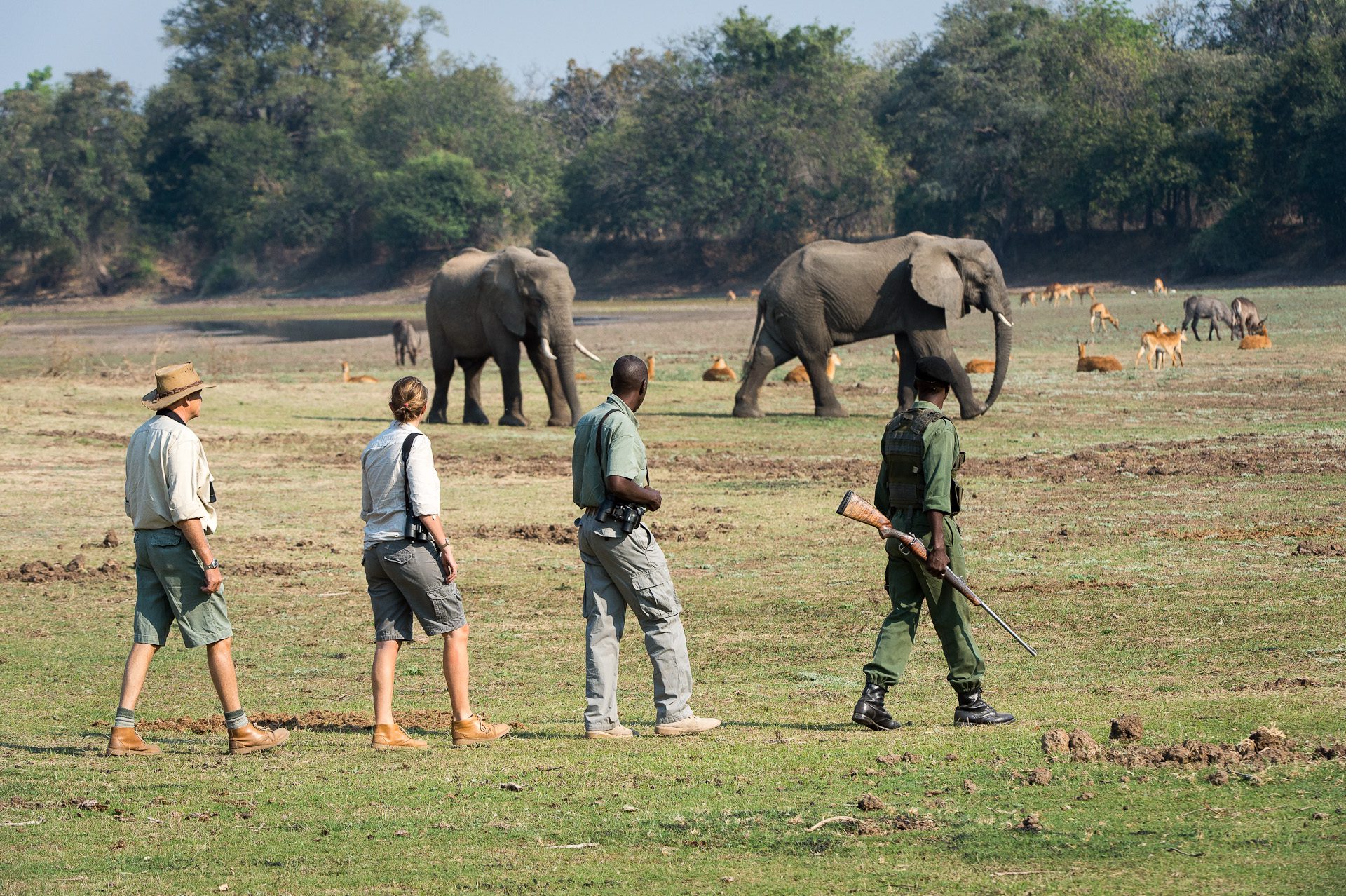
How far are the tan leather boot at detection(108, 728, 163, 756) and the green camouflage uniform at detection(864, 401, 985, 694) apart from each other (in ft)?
11.0

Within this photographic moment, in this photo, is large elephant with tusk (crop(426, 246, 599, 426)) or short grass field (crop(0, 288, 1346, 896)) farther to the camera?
large elephant with tusk (crop(426, 246, 599, 426))

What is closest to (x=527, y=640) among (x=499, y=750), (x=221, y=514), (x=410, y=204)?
(x=499, y=750)

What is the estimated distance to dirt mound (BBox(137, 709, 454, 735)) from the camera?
816 cm

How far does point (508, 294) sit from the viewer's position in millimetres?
23828

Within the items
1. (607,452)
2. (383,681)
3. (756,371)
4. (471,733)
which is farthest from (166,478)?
(756,371)

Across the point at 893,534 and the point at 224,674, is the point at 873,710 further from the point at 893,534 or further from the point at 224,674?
the point at 224,674

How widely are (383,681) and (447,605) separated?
445 millimetres

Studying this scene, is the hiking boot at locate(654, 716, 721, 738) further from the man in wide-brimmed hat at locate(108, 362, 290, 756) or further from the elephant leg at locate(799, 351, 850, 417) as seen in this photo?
the elephant leg at locate(799, 351, 850, 417)

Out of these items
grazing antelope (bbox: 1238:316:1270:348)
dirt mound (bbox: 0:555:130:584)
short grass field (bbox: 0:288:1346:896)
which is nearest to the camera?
short grass field (bbox: 0:288:1346:896)

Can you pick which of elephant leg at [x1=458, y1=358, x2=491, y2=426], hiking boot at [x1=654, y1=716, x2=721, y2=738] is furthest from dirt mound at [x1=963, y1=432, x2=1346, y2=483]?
hiking boot at [x1=654, y1=716, x2=721, y2=738]

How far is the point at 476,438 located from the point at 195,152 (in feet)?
272

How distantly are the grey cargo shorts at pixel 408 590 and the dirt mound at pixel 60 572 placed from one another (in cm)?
604

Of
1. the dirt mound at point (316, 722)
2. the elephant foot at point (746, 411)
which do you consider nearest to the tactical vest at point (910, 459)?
the dirt mound at point (316, 722)

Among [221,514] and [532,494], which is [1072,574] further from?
[221,514]
